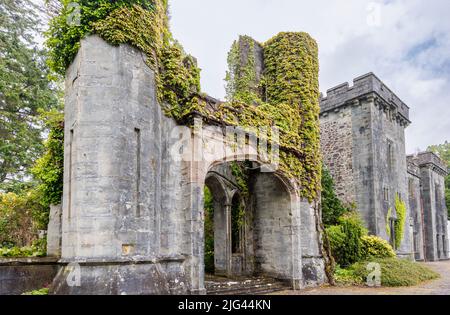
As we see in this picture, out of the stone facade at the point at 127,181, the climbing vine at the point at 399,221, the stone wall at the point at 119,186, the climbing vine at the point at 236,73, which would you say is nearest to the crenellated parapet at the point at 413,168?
A: the climbing vine at the point at 399,221

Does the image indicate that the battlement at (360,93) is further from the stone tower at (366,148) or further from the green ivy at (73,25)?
the green ivy at (73,25)

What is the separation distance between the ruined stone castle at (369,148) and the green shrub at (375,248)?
7.63 feet

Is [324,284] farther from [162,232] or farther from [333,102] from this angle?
[333,102]

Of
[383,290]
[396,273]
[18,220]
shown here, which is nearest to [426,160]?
[396,273]

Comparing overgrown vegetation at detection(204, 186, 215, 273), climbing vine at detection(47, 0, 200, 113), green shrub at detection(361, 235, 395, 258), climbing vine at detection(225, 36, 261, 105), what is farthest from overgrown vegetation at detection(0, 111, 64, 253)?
green shrub at detection(361, 235, 395, 258)

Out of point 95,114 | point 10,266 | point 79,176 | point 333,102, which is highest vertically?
point 333,102

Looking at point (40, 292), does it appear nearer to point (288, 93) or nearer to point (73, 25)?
point (73, 25)

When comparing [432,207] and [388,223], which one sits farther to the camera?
[432,207]

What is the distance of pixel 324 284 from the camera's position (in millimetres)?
13297

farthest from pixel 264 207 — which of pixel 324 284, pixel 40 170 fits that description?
pixel 40 170

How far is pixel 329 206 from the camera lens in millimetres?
18109

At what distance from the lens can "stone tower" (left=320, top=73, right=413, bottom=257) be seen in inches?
750

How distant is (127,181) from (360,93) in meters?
15.3
